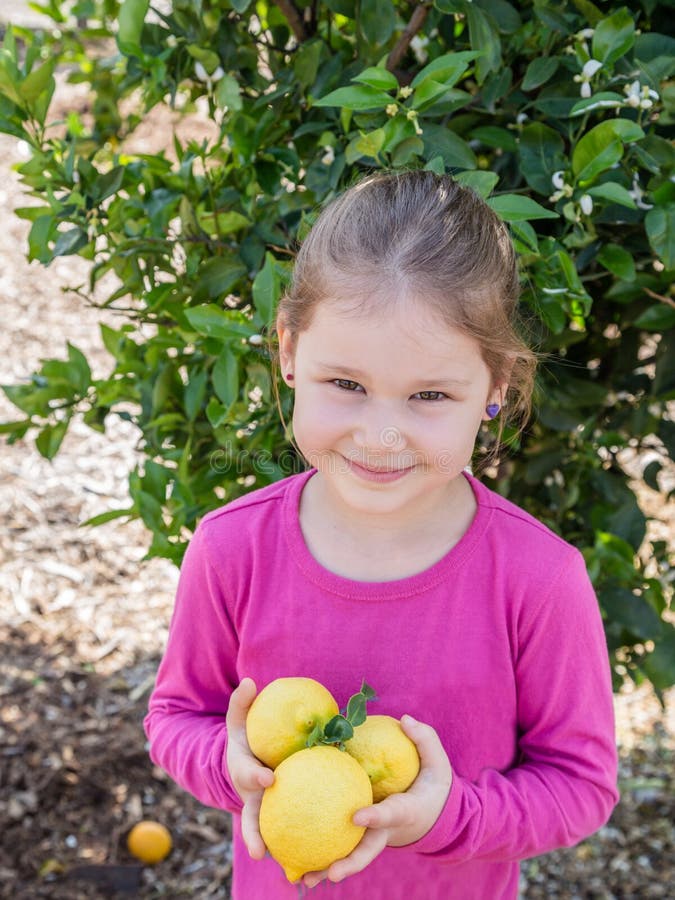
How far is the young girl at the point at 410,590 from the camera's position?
1339 millimetres

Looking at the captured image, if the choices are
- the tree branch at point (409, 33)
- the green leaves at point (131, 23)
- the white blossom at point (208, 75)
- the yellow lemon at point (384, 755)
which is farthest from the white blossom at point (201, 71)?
the yellow lemon at point (384, 755)

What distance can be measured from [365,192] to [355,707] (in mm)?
689

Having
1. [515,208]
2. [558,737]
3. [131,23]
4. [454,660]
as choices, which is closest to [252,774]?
[454,660]

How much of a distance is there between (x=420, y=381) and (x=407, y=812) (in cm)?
53

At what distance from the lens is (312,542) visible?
61.0 inches

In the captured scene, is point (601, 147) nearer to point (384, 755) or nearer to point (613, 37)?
point (613, 37)

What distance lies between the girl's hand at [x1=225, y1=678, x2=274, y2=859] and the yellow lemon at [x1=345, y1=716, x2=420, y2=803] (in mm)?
114

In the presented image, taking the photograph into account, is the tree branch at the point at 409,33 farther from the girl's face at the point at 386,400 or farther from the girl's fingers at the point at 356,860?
the girl's fingers at the point at 356,860

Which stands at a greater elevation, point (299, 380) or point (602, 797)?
point (299, 380)

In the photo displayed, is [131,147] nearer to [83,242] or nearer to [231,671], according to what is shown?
[83,242]

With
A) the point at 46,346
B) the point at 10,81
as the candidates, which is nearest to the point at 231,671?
the point at 10,81

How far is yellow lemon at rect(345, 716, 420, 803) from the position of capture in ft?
4.18

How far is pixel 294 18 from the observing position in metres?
1.95


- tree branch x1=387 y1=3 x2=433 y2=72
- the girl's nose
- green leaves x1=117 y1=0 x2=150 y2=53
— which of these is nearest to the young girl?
the girl's nose
